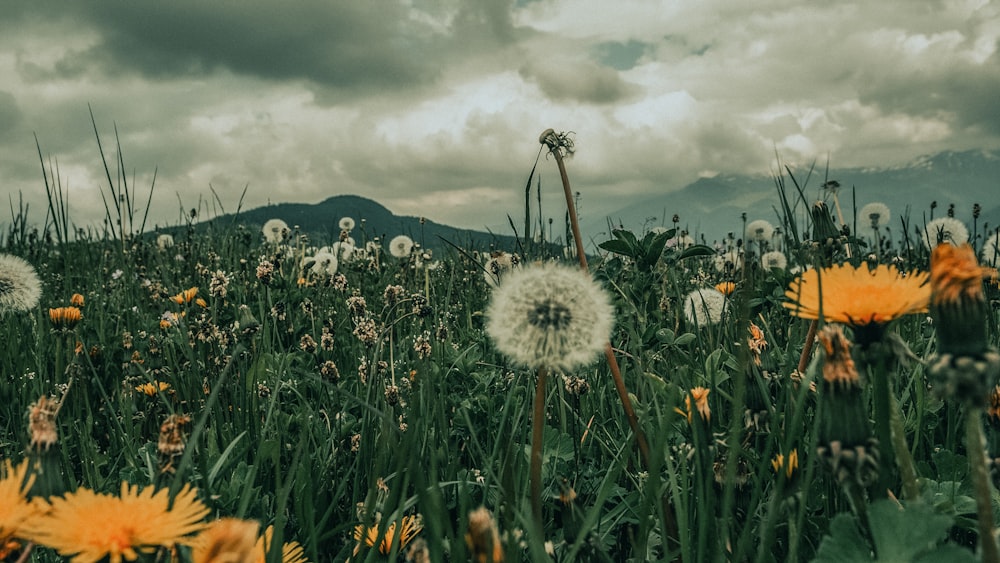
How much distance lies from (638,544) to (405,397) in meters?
1.53

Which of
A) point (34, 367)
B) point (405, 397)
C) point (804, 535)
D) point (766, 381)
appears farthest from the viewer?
point (34, 367)

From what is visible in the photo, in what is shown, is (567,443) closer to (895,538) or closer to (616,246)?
(616,246)

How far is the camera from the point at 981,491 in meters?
0.85

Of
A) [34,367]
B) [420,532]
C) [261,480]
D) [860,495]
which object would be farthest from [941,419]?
[34,367]

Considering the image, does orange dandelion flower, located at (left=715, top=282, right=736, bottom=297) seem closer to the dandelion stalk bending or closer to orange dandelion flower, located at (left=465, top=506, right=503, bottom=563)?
the dandelion stalk bending

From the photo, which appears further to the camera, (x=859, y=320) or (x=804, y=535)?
(x=804, y=535)

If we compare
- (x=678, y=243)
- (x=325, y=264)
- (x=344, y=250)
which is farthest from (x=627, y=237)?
(x=344, y=250)

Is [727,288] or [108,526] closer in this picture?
[108,526]

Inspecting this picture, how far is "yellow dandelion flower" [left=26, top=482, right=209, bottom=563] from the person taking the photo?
2.69ft

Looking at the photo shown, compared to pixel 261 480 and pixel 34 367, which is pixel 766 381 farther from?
pixel 34 367

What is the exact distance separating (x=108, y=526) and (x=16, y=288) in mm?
3863

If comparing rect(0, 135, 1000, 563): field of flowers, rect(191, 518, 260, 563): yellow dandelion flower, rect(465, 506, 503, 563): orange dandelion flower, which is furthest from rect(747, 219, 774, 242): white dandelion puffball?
rect(191, 518, 260, 563): yellow dandelion flower

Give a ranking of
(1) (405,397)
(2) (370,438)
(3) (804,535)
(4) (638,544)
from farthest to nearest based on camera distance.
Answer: (1) (405,397) → (2) (370,438) → (3) (804,535) → (4) (638,544)

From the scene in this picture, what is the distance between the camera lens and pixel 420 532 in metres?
1.65
